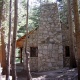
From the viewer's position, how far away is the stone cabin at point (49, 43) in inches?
679

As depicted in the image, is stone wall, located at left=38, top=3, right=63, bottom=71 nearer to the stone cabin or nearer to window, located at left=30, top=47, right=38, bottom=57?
the stone cabin

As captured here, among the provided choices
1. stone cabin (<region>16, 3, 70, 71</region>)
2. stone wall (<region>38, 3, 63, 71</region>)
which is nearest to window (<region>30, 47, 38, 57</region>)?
stone cabin (<region>16, 3, 70, 71</region>)

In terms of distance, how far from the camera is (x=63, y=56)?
57.3ft

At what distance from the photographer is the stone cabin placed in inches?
679

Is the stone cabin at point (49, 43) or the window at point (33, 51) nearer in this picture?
the stone cabin at point (49, 43)

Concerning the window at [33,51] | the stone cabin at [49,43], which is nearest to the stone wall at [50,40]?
the stone cabin at [49,43]

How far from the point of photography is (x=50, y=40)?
1752cm

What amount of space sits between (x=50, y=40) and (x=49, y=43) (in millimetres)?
259

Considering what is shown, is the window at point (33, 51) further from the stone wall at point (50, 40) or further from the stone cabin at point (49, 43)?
the stone wall at point (50, 40)

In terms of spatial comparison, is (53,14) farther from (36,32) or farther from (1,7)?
(1,7)

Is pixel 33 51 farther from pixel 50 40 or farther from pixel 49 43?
pixel 50 40

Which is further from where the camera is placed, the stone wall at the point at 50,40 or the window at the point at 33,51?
the window at the point at 33,51

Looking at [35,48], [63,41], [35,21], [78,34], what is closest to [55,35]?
[63,41]

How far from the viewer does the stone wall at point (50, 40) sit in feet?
56.5
